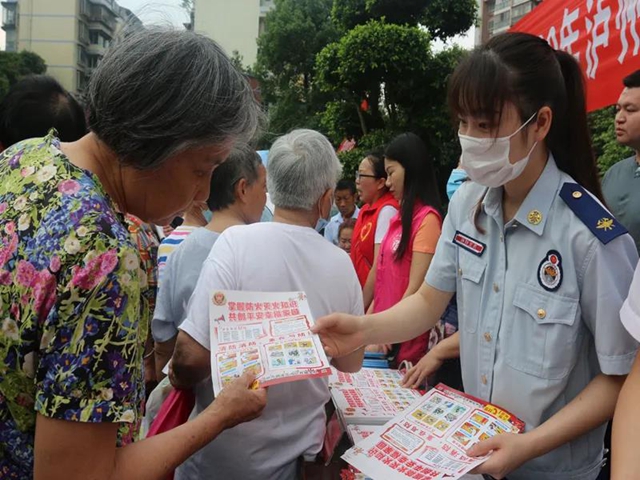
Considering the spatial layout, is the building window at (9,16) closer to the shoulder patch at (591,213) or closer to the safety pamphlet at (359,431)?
the safety pamphlet at (359,431)

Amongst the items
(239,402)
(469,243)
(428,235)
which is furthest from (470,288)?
(428,235)

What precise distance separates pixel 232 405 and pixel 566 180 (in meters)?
1.03

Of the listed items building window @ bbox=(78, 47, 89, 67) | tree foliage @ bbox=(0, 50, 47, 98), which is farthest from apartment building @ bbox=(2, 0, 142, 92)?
tree foliage @ bbox=(0, 50, 47, 98)

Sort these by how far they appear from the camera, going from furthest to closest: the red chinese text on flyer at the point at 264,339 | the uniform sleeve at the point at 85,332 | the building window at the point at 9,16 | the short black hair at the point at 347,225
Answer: the building window at the point at 9,16, the short black hair at the point at 347,225, the red chinese text on flyer at the point at 264,339, the uniform sleeve at the point at 85,332

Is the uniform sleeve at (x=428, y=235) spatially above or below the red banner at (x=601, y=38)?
below

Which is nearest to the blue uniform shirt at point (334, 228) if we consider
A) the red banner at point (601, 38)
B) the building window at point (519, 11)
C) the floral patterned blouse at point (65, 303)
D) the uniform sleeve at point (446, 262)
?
the red banner at point (601, 38)

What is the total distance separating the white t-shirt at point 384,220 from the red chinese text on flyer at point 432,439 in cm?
230

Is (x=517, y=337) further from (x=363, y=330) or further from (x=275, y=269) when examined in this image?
(x=275, y=269)

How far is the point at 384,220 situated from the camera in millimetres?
3807

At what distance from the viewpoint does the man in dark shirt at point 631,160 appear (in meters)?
3.05

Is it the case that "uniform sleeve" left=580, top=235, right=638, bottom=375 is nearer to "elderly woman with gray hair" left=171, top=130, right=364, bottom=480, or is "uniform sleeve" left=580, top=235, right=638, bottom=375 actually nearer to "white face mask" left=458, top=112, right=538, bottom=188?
"white face mask" left=458, top=112, right=538, bottom=188

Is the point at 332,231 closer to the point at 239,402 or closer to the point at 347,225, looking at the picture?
the point at 347,225

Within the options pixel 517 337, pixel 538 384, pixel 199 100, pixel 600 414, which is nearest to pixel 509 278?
pixel 517 337

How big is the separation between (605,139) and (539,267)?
35.4 feet
